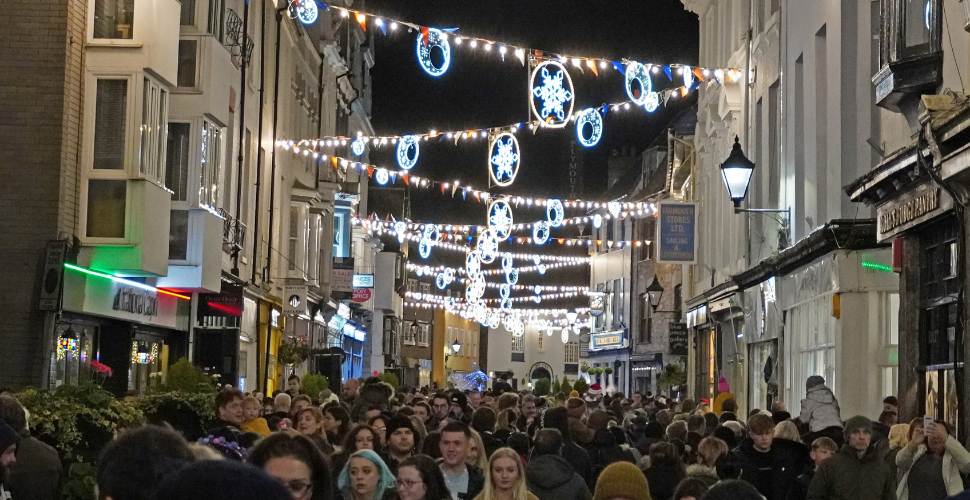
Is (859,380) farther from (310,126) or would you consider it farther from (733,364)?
(310,126)

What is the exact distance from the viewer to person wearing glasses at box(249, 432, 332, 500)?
5.43 meters

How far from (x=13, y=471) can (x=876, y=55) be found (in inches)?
539

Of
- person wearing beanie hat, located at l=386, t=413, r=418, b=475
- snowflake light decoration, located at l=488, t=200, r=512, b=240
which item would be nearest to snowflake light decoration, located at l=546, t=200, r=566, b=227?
snowflake light decoration, located at l=488, t=200, r=512, b=240

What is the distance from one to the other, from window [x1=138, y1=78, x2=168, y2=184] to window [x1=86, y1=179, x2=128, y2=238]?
51cm

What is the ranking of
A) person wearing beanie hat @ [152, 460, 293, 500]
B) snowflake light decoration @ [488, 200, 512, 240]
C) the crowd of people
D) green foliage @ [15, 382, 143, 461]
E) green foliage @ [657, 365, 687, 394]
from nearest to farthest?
person wearing beanie hat @ [152, 460, 293, 500], the crowd of people, green foliage @ [15, 382, 143, 461], snowflake light decoration @ [488, 200, 512, 240], green foliage @ [657, 365, 687, 394]

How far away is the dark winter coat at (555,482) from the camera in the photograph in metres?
9.66

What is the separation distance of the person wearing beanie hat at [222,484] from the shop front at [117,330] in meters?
12.9

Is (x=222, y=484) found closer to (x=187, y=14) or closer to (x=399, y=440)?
(x=399, y=440)

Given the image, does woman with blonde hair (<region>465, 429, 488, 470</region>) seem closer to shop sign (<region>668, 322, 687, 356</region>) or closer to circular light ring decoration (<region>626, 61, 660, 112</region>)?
circular light ring decoration (<region>626, 61, 660, 112</region>)

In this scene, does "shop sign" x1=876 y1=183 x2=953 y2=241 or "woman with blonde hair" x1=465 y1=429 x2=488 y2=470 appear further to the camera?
"shop sign" x1=876 y1=183 x2=953 y2=241

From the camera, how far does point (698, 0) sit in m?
36.9

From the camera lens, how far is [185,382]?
15.1 meters

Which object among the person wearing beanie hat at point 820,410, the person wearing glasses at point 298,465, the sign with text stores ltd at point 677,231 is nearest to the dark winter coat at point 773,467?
the person wearing beanie hat at point 820,410

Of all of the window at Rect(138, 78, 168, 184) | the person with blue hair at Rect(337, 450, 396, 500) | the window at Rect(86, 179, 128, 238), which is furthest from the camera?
the window at Rect(138, 78, 168, 184)
